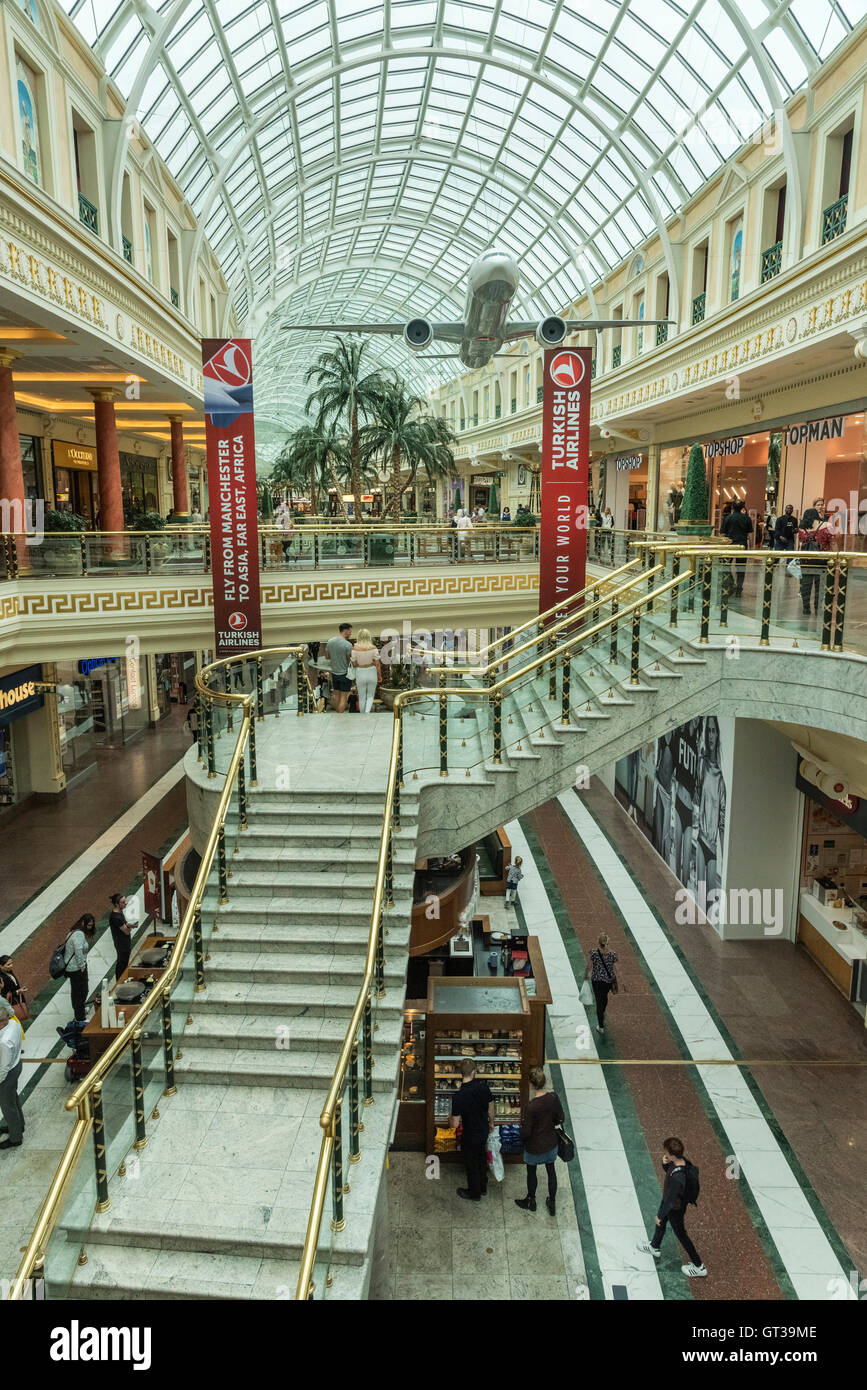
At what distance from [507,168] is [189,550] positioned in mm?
25846

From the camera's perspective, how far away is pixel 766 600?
33.5 ft

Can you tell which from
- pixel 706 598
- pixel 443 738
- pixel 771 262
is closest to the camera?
pixel 443 738

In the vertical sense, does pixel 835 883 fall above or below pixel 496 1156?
above

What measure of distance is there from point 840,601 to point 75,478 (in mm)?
23148

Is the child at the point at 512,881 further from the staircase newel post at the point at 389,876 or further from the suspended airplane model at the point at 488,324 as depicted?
the suspended airplane model at the point at 488,324

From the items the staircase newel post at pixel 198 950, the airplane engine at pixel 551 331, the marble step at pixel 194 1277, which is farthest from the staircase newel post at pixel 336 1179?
the airplane engine at pixel 551 331

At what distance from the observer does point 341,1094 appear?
595cm

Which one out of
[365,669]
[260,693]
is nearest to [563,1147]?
[365,669]

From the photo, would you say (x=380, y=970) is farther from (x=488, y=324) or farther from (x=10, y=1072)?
(x=488, y=324)

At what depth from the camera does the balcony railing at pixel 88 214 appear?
14.5 m

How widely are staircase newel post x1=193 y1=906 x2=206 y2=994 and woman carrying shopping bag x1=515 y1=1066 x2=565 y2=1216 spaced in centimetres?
315

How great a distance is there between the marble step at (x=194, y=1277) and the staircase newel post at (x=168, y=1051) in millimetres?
1350

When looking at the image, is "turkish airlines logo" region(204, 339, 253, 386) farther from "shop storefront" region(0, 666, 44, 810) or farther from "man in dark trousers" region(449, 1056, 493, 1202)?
"man in dark trousers" region(449, 1056, 493, 1202)
